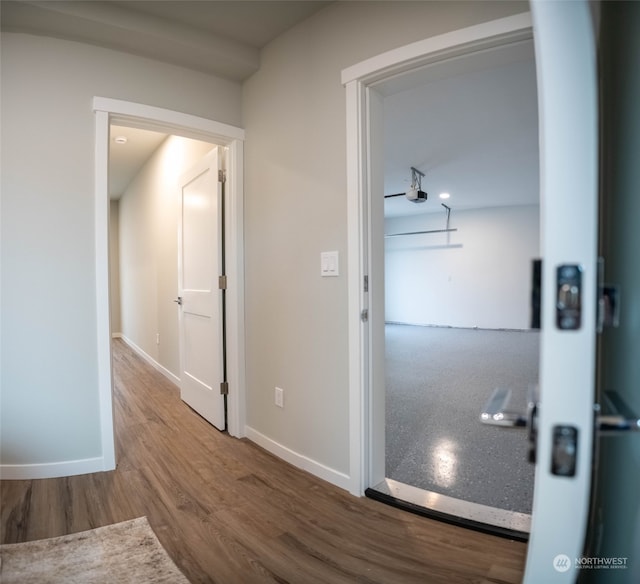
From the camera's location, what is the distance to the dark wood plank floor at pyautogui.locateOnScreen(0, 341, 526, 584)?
1.32 m

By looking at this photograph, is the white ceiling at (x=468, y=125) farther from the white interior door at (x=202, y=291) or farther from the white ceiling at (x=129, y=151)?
the white ceiling at (x=129, y=151)

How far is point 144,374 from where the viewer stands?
4328mm

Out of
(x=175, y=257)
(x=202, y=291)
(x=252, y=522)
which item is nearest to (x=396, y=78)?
(x=202, y=291)

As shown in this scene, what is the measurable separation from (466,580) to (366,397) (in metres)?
0.77

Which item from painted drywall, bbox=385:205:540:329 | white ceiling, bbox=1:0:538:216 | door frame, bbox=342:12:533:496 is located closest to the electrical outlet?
door frame, bbox=342:12:533:496

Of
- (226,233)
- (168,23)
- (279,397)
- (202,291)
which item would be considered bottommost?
(279,397)

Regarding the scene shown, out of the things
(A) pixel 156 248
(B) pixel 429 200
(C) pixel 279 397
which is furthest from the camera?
(B) pixel 429 200

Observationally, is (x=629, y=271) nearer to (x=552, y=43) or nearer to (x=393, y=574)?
(x=552, y=43)

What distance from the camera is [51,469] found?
1.99 m

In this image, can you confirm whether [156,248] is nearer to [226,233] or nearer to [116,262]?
[226,233]

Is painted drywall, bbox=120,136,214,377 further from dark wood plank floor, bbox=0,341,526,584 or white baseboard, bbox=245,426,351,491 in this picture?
dark wood plank floor, bbox=0,341,526,584

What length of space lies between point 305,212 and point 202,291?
125cm

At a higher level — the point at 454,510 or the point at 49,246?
the point at 49,246

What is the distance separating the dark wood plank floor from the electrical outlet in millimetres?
326
